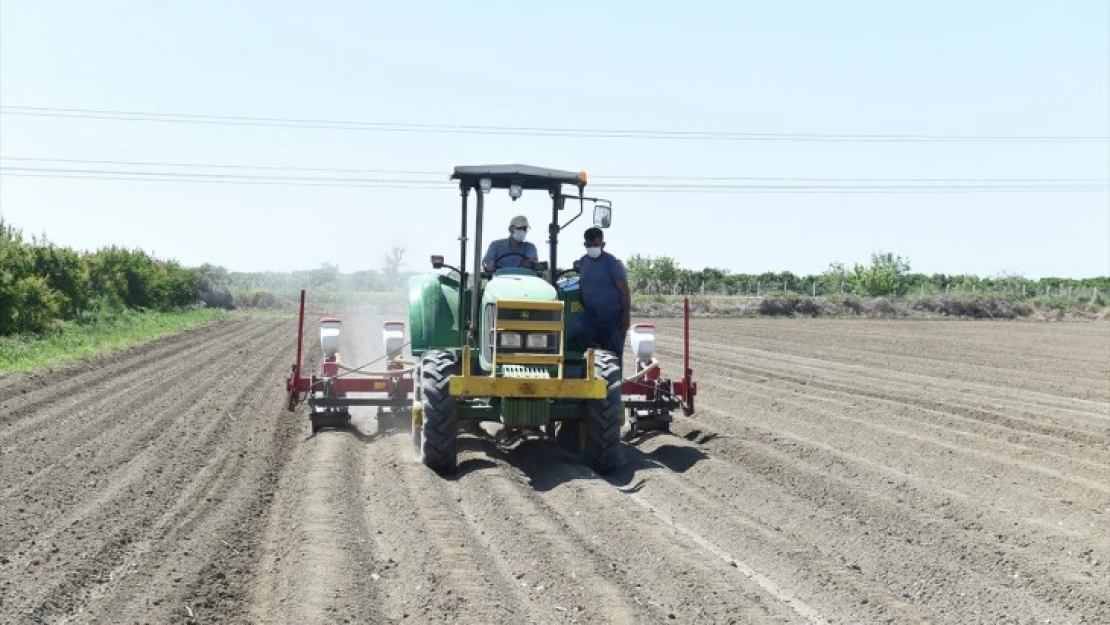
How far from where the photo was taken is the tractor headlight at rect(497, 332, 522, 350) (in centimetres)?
1037

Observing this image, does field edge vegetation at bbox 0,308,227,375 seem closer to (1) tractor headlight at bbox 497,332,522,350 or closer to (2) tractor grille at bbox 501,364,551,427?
(1) tractor headlight at bbox 497,332,522,350

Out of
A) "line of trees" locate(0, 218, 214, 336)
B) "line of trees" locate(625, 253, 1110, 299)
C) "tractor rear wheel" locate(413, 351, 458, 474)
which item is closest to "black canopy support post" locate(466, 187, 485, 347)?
"tractor rear wheel" locate(413, 351, 458, 474)

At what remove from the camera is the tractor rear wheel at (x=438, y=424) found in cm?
1018

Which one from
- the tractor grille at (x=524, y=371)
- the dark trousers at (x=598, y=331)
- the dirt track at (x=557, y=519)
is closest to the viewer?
the dirt track at (x=557, y=519)

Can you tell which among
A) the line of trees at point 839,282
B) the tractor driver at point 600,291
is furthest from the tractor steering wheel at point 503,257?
the line of trees at point 839,282

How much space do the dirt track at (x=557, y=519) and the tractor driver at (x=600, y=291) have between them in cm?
125

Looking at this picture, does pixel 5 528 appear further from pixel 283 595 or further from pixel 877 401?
pixel 877 401

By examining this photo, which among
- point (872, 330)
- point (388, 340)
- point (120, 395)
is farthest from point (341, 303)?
point (388, 340)

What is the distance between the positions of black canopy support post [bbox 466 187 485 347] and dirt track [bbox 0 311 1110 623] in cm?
115

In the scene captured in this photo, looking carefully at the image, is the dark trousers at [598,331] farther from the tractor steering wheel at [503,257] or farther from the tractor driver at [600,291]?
the tractor steering wheel at [503,257]

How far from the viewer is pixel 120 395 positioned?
646 inches

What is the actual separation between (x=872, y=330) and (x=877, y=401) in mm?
23097

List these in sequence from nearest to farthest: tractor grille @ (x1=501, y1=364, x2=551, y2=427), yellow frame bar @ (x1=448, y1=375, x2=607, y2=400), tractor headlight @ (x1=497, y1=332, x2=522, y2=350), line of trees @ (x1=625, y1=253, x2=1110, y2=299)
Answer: yellow frame bar @ (x1=448, y1=375, x2=607, y2=400)
tractor grille @ (x1=501, y1=364, x2=551, y2=427)
tractor headlight @ (x1=497, y1=332, x2=522, y2=350)
line of trees @ (x1=625, y1=253, x2=1110, y2=299)

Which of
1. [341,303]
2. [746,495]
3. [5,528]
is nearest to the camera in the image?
[5,528]
